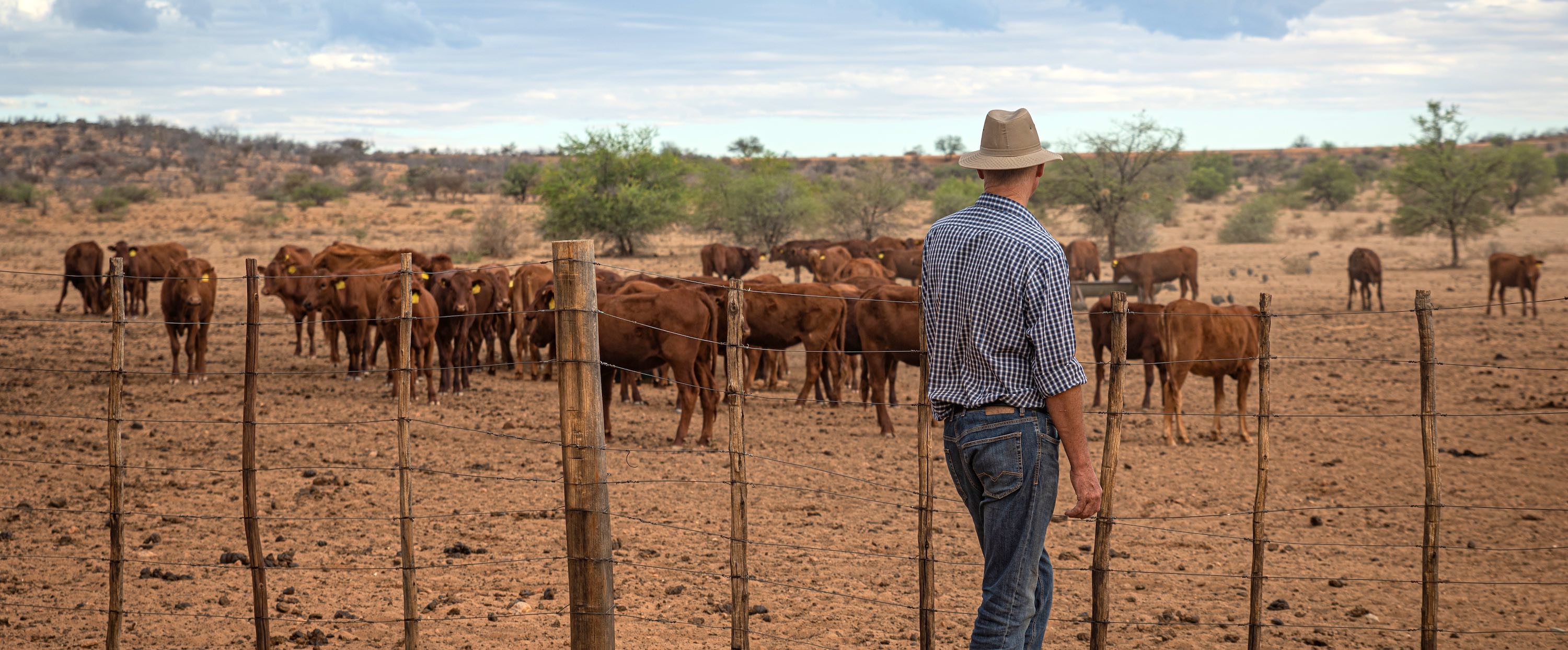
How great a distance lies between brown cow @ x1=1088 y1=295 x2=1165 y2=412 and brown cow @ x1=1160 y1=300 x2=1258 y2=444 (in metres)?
0.20

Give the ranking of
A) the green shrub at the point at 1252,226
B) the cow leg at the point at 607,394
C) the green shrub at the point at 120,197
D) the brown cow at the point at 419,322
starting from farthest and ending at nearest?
1. the green shrub at the point at 120,197
2. the green shrub at the point at 1252,226
3. the brown cow at the point at 419,322
4. the cow leg at the point at 607,394

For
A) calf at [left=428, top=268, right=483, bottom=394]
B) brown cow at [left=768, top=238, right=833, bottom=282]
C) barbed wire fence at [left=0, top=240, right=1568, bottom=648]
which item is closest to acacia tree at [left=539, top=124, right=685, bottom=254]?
brown cow at [left=768, top=238, right=833, bottom=282]

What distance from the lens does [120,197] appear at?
45062 mm

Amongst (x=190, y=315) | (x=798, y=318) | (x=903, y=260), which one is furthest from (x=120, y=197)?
(x=798, y=318)

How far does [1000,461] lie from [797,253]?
1046 inches

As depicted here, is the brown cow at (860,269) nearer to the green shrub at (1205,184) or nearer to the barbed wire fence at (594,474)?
the barbed wire fence at (594,474)

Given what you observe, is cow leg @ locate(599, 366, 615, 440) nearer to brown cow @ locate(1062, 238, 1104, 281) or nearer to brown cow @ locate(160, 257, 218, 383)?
brown cow @ locate(160, 257, 218, 383)

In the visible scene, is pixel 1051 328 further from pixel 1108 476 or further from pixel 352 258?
pixel 352 258

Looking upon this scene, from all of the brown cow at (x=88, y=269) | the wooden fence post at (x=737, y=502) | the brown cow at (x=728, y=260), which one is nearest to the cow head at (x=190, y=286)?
the brown cow at (x=88, y=269)

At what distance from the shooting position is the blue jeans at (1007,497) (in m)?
3.74

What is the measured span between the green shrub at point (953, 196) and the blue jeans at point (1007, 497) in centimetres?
3872

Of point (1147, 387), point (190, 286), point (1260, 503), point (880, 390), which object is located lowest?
point (1147, 387)

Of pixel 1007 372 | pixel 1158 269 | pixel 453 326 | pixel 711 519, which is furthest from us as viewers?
pixel 1158 269

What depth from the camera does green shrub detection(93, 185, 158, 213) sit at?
140 ft
